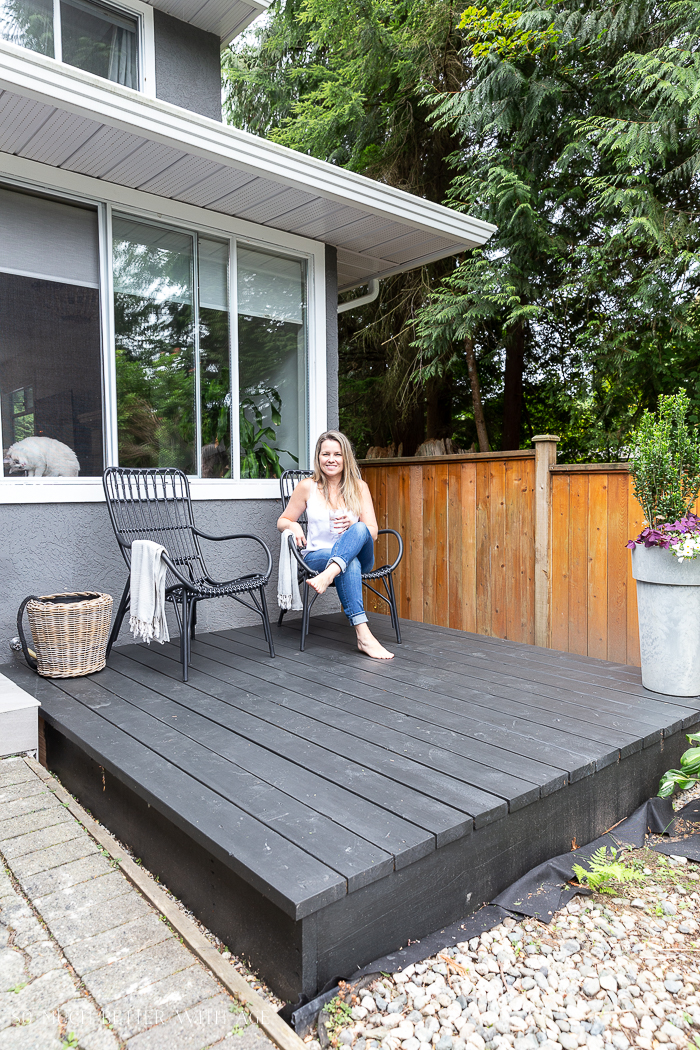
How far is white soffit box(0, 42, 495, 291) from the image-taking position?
7.73 ft

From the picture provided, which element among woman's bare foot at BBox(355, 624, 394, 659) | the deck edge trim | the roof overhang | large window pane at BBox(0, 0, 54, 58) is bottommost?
the deck edge trim

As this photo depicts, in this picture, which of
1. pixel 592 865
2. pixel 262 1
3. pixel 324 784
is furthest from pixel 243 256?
pixel 592 865

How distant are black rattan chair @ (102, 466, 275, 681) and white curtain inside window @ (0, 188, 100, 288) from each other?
3.00 feet

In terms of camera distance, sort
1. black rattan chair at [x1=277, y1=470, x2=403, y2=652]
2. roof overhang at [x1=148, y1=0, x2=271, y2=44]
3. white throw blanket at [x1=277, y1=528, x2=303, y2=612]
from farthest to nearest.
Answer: roof overhang at [x1=148, y1=0, x2=271, y2=44] → white throw blanket at [x1=277, y1=528, x2=303, y2=612] → black rattan chair at [x1=277, y1=470, x2=403, y2=652]

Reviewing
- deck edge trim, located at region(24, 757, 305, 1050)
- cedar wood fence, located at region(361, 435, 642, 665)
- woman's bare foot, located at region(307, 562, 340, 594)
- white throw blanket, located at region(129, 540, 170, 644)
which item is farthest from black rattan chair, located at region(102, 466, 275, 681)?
cedar wood fence, located at region(361, 435, 642, 665)

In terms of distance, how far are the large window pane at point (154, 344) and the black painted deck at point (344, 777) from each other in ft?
3.57

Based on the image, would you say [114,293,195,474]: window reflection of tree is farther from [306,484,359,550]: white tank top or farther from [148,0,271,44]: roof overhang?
[148,0,271,44]: roof overhang

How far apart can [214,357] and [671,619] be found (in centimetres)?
248

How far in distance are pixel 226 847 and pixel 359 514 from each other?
2.01 meters

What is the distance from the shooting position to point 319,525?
10.6 feet

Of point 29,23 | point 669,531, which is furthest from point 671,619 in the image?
point 29,23

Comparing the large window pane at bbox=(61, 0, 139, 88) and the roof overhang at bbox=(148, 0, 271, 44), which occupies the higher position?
the roof overhang at bbox=(148, 0, 271, 44)

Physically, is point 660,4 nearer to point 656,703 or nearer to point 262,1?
point 262,1

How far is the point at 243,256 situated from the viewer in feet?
11.8
